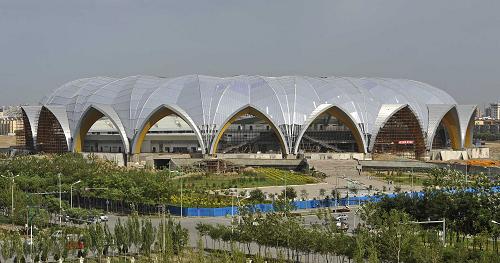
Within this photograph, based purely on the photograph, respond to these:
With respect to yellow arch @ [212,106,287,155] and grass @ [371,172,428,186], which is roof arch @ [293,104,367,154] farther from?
grass @ [371,172,428,186]

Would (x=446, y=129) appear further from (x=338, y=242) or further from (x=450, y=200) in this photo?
(x=338, y=242)

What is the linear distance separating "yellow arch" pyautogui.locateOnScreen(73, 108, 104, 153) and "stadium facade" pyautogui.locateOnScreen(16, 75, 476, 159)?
0.39ft

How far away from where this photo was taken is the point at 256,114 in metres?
70.4

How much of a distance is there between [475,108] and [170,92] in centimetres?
3315

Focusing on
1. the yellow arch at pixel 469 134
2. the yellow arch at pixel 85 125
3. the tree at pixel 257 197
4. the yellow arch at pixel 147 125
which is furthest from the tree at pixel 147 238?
the yellow arch at pixel 469 134

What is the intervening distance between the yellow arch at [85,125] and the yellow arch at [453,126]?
120 ft

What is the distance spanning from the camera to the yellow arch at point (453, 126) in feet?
254

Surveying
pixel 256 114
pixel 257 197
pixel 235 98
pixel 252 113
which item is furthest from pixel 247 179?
pixel 235 98

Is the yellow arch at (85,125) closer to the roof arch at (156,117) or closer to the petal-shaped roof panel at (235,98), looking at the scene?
the petal-shaped roof panel at (235,98)

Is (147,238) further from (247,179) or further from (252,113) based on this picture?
(252,113)

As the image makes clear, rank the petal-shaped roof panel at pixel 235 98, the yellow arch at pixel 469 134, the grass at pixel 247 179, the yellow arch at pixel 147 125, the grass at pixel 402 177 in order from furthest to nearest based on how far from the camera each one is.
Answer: the yellow arch at pixel 469 134 < the yellow arch at pixel 147 125 < the petal-shaped roof panel at pixel 235 98 < the grass at pixel 402 177 < the grass at pixel 247 179

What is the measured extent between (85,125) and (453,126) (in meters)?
39.0

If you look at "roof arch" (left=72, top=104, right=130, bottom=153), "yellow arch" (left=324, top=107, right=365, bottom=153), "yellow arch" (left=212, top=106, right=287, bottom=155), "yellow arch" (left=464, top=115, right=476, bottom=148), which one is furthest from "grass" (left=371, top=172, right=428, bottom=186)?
"roof arch" (left=72, top=104, right=130, bottom=153)

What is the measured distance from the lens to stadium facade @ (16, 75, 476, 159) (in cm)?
6962
